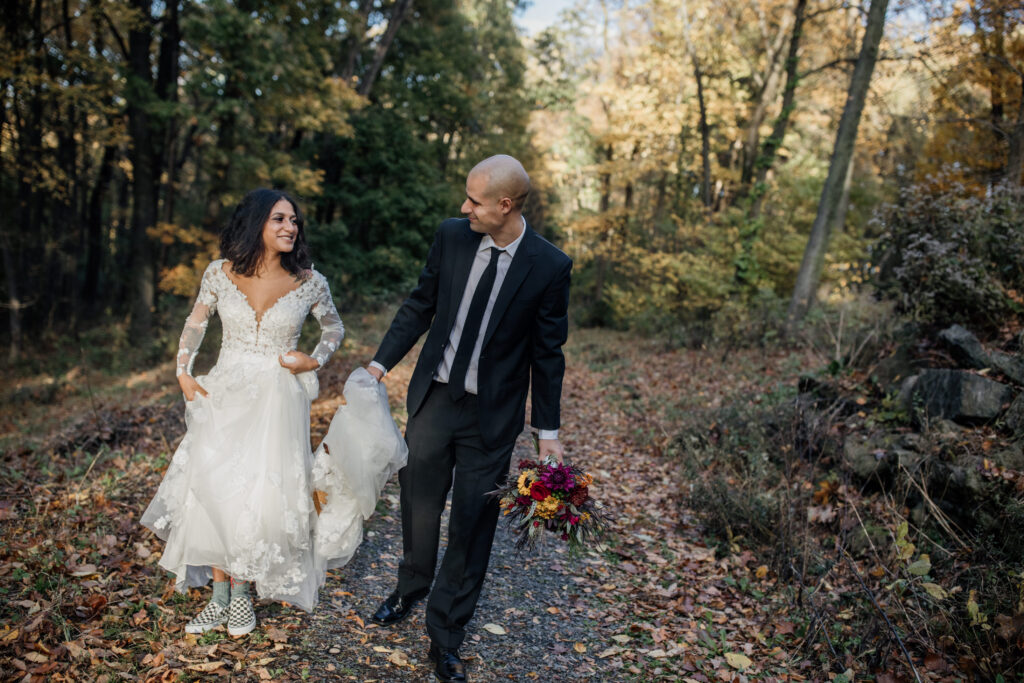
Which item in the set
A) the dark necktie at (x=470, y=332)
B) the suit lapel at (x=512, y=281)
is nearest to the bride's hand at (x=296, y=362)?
the dark necktie at (x=470, y=332)

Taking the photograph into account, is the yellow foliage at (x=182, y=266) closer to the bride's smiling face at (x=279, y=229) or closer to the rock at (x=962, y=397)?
the bride's smiling face at (x=279, y=229)

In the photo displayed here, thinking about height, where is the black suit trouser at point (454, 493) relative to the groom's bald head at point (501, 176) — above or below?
below

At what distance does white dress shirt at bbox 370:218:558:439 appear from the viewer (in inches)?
122

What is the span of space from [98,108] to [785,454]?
15449 millimetres

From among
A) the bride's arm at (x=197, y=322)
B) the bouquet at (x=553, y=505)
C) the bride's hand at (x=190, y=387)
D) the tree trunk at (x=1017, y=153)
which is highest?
the tree trunk at (x=1017, y=153)

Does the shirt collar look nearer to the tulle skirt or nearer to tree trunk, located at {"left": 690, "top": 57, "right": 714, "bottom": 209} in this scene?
the tulle skirt

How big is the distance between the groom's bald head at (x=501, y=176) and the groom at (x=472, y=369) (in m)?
0.01

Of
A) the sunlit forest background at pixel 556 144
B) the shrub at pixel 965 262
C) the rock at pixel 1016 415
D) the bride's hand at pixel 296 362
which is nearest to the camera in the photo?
the bride's hand at pixel 296 362

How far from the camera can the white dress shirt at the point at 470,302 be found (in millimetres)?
3102

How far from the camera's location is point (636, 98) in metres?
18.2

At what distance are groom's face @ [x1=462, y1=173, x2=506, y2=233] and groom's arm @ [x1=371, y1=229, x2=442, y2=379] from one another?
1.11 ft

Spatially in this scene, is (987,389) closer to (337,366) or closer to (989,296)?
(989,296)

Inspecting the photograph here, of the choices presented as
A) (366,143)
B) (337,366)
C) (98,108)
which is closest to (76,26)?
(98,108)

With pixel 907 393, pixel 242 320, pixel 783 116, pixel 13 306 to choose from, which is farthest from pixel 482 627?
pixel 13 306
